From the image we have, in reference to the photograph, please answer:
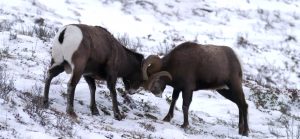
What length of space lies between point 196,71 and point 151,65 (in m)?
0.85

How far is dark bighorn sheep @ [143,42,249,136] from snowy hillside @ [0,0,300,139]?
2.06 feet

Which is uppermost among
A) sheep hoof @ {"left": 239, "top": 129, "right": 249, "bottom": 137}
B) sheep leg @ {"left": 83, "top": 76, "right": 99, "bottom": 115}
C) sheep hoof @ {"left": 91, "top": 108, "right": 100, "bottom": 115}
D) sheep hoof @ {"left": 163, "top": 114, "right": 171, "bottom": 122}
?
sheep leg @ {"left": 83, "top": 76, "right": 99, "bottom": 115}

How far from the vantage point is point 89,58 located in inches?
344

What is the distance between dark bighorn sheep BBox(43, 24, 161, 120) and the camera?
8.40 metres

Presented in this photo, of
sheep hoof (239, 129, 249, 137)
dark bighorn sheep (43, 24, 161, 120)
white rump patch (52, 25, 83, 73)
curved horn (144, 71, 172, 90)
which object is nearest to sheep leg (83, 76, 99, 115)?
dark bighorn sheep (43, 24, 161, 120)

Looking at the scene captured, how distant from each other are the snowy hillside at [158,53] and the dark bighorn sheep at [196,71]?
2.06ft

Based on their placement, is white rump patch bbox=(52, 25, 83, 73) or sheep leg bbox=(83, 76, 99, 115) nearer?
white rump patch bbox=(52, 25, 83, 73)

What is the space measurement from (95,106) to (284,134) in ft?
12.4

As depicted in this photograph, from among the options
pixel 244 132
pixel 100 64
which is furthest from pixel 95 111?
pixel 244 132

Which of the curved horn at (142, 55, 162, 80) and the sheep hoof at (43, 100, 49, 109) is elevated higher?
the curved horn at (142, 55, 162, 80)

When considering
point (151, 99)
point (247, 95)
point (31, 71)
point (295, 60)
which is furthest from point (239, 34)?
point (31, 71)

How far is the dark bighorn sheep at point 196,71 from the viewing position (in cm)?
1041

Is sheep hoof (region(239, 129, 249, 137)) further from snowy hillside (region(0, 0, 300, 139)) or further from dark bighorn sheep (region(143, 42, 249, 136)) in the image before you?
snowy hillside (region(0, 0, 300, 139))

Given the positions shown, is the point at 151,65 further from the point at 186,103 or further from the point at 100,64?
the point at 100,64
